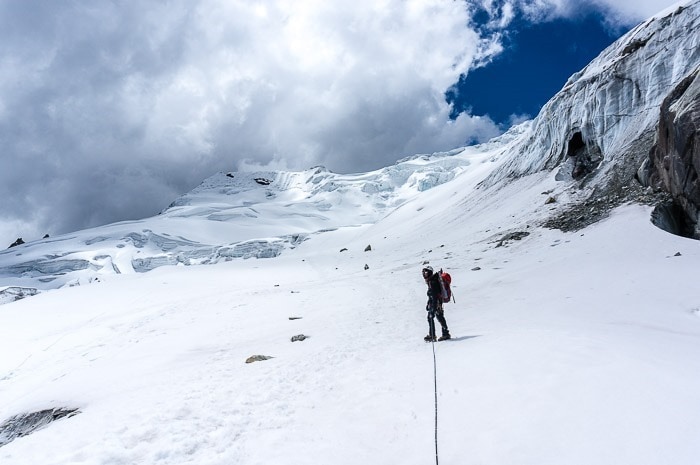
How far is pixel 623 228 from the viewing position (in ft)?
68.7

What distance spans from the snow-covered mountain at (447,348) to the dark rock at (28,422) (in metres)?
→ 0.06

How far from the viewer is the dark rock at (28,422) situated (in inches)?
369

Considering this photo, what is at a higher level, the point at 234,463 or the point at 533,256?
the point at 533,256

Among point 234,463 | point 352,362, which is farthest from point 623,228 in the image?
point 234,463

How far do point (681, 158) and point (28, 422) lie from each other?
2801 centimetres

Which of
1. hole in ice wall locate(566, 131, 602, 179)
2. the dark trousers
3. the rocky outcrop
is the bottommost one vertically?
the dark trousers

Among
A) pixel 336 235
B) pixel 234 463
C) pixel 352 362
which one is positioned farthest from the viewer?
pixel 336 235

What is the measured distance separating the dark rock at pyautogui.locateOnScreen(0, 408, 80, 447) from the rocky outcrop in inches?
1018

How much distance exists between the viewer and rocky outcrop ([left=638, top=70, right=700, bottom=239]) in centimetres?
1920

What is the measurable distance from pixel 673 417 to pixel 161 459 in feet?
22.7

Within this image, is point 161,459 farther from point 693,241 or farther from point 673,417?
point 693,241

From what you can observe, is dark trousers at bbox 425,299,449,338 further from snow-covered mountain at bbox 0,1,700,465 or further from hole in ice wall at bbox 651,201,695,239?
hole in ice wall at bbox 651,201,695,239

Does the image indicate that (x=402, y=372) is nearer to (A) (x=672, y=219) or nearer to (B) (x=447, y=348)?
(B) (x=447, y=348)

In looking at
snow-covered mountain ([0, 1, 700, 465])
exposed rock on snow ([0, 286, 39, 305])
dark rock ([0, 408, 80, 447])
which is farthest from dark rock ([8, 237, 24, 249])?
dark rock ([0, 408, 80, 447])
